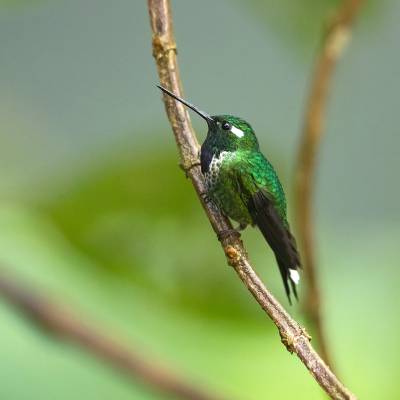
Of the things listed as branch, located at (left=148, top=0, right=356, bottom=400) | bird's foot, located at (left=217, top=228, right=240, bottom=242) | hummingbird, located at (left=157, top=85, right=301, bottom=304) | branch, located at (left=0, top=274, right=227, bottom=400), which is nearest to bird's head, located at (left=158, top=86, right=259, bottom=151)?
hummingbird, located at (left=157, top=85, right=301, bottom=304)

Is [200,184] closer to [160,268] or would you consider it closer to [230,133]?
[230,133]

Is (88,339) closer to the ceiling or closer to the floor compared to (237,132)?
closer to the floor

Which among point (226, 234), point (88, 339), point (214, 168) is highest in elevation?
point (214, 168)

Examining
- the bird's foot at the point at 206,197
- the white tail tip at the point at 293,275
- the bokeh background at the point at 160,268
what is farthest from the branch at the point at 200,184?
the bokeh background at the point at 160,268

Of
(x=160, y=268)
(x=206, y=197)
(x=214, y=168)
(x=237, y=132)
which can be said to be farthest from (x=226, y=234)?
(x=160, y=268)

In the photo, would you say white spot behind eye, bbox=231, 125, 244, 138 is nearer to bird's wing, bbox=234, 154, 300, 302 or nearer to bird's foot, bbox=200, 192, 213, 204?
bird's wing, bbox=234, 154, 300, 302
